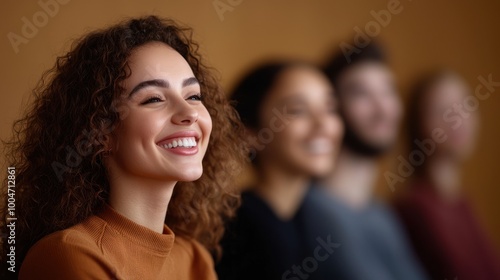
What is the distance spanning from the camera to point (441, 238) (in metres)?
2.06

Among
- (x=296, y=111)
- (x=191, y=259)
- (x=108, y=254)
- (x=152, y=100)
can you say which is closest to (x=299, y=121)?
(x=296, y=111)

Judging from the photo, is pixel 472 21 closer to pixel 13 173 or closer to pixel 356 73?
pixel 356 73

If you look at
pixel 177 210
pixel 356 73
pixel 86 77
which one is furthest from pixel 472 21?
pixel 86 77

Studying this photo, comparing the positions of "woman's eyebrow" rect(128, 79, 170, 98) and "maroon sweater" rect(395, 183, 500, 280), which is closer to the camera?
"woman's eyebrow" rect(128, 79, 170, 98)

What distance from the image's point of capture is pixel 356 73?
2.00 m

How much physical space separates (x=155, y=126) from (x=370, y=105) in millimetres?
1051

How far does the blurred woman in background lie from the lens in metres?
1.76

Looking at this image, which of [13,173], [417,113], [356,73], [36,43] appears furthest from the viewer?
[417,113]

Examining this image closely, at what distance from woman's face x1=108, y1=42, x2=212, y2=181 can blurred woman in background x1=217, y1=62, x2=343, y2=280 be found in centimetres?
61

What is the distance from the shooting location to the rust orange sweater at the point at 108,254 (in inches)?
40.3

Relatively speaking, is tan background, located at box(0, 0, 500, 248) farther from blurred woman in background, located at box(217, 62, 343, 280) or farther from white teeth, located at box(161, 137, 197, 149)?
white teeth, located at box(161, 137, 197, 149)

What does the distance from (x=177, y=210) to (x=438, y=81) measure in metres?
1.26

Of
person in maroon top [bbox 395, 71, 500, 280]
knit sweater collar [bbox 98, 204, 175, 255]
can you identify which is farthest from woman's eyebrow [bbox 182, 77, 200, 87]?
person in maroon top [bbox 395, 71, 500, 280]

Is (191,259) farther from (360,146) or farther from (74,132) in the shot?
(360,146)
